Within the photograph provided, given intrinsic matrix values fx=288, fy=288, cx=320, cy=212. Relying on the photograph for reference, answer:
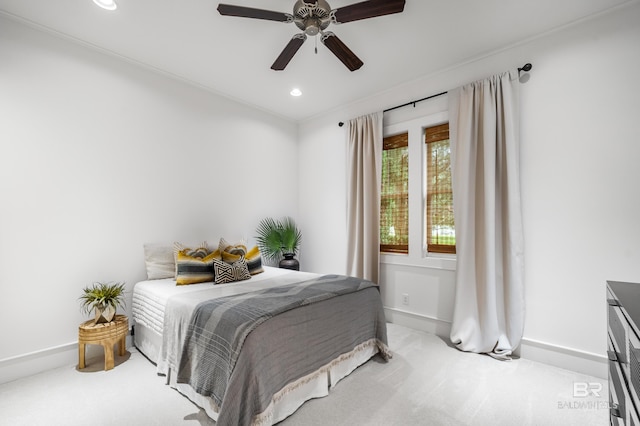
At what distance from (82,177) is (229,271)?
1.59m

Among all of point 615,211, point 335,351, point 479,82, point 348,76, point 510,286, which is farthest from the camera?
point 348,76

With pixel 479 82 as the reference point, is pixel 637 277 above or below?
below

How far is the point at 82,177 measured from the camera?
2652 millimetres

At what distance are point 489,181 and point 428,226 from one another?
85cm

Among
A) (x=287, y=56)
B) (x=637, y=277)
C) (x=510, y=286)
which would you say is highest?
(x=287, y=56)

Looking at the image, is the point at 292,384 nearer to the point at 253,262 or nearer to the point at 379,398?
the point at 379,398

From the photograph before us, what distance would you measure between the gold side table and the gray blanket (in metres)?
0.95

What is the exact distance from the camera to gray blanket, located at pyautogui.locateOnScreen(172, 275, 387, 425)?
1.56 m

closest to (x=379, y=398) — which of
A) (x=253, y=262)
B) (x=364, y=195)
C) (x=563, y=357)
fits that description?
(x=563, y=357)

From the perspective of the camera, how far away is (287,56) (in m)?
2.37

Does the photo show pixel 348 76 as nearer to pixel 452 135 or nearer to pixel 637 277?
pixel 452 135

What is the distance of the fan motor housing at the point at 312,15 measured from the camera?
185cm

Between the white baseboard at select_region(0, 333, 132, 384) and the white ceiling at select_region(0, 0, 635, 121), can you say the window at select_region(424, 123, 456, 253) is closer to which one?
the white ceiling at select_region(0, 0, 635, 121)

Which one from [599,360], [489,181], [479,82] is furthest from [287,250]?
[599,360]
